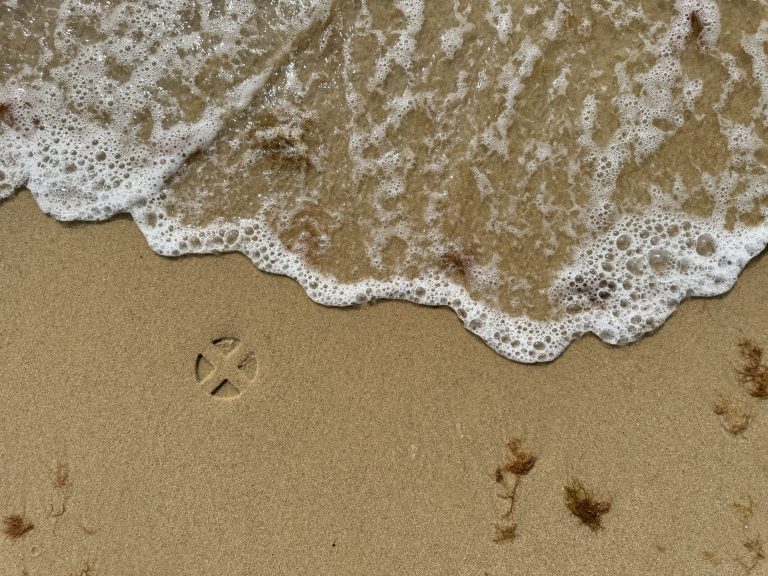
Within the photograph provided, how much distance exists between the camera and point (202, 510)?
Result: 7.89ft

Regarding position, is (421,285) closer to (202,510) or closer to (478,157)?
(478,157)

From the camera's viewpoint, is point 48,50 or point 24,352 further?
point 48,50

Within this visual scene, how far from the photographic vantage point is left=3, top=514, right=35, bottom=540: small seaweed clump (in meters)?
2.42

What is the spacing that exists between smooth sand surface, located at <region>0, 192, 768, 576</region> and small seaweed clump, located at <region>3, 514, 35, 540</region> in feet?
0.10

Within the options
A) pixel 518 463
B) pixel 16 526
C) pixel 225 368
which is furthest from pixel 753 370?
pixel 16 526

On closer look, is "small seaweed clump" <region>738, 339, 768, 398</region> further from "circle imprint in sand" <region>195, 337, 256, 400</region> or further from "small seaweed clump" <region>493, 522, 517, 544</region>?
"circle imprint in sand" <region>195, 337, 256, 400</region>

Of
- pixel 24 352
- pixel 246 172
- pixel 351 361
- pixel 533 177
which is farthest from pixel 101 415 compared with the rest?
pixel 533 177

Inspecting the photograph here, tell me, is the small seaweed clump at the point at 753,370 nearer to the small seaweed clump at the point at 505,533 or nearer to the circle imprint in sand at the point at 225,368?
the small seaweed clump at the point at 505,533

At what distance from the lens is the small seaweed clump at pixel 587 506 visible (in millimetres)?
2348

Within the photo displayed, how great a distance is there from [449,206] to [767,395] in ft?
5.29

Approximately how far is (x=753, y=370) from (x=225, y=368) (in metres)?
2.32

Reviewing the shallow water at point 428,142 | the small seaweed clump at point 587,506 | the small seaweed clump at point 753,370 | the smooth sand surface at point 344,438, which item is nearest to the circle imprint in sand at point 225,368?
the smooth sand surface at point 344,438

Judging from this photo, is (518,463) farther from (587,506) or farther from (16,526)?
(16,526)

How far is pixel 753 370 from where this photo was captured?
2.40 m
